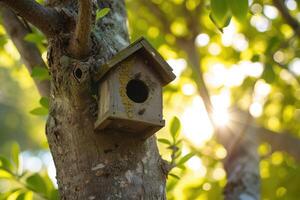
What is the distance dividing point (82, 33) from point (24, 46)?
652 mm

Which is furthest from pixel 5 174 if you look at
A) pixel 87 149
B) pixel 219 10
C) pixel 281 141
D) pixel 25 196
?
pixel 281 141

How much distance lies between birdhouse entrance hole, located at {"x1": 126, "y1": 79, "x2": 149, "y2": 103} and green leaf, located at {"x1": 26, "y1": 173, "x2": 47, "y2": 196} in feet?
1.89

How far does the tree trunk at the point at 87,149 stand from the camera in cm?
149

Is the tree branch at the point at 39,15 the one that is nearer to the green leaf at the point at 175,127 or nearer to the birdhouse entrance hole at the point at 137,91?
the birdhouse entrance hole at the point at 137,91

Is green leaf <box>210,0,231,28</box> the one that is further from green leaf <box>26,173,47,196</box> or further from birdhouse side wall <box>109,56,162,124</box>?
green leaf <box>26,173,47,196</box>

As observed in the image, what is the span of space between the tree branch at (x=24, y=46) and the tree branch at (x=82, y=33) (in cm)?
47

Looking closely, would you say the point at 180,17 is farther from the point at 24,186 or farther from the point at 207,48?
the point at 24,186

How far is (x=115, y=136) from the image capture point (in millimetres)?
1558

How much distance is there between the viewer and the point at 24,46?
6.81 feet

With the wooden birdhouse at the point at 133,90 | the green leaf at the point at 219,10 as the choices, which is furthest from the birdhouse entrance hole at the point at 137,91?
the green leaf at the point at 219,10

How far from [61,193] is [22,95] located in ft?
41.4

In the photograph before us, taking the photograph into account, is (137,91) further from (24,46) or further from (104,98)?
(24,46)

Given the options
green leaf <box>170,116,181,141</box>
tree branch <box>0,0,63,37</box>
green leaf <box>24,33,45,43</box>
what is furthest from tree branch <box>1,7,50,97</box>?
green leaf <box>170,116,181,141</box>

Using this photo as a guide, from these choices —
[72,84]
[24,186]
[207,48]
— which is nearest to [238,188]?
[24,186]
